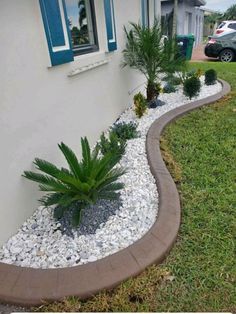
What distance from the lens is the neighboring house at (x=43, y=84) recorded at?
2090 mm

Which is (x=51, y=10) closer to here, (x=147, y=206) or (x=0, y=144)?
(x=0, y=144)

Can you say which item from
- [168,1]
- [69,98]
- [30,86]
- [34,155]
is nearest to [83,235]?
[34,155]

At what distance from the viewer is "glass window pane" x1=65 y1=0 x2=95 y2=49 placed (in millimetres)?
3299

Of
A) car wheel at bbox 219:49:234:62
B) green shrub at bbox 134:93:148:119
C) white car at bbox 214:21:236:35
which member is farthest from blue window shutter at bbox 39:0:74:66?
white car at bbox 214:21:236:35

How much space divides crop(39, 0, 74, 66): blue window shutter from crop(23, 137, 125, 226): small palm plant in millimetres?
930

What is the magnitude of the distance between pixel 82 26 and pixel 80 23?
0.06 m

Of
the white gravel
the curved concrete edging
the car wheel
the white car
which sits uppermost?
the white car

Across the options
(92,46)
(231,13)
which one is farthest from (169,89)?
(231,13)

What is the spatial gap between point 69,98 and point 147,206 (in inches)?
58.8

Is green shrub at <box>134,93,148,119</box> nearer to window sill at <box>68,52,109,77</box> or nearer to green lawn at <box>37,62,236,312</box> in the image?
→ window sill at <box>68,52,109,77</box>

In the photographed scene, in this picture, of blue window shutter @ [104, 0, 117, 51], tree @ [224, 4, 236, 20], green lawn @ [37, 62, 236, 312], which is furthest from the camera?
tree @ [224, 4, 236, 20]

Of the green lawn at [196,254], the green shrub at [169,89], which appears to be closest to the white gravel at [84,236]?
the green lawn at [196,254]

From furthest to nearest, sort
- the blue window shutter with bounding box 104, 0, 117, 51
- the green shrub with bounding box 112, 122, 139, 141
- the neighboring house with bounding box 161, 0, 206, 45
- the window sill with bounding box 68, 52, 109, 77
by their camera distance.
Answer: the neighboring house with bounding box 161, 0, 206, 45, the green shrub with bounding box 112, 122, 139, 141, the blue window shutter with bounding box 104, 0, 117, 51, the window sill with bounding box 68, 52, 109, 77

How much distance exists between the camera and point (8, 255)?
2.10 meters
